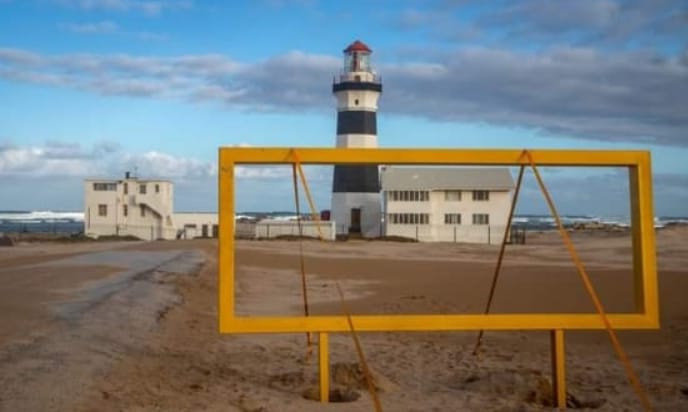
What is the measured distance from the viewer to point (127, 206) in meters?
63.4

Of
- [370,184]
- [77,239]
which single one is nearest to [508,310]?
[370,184]

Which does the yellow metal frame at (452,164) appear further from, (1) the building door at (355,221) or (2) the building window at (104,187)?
(2) the building window at (104,187)

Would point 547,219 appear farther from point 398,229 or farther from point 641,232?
point 641,232

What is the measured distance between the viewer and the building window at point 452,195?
5716 centimetres

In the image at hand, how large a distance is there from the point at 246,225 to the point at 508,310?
46.2 metres

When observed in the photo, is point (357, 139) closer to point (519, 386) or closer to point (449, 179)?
point (449, 179)

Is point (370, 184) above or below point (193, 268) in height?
above

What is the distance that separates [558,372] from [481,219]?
161 feet

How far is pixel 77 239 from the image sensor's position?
180 ft

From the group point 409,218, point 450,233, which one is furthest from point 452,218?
point 409,218

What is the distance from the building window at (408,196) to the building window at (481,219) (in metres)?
3.48

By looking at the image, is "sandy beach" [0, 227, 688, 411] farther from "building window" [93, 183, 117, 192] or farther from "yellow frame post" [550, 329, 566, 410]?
"building window" [93, 183, 117, 192]

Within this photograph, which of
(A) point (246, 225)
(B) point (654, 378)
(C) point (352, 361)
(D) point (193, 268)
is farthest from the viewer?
(A) point (246, 225)

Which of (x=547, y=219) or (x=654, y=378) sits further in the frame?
(x=547, y=219)
